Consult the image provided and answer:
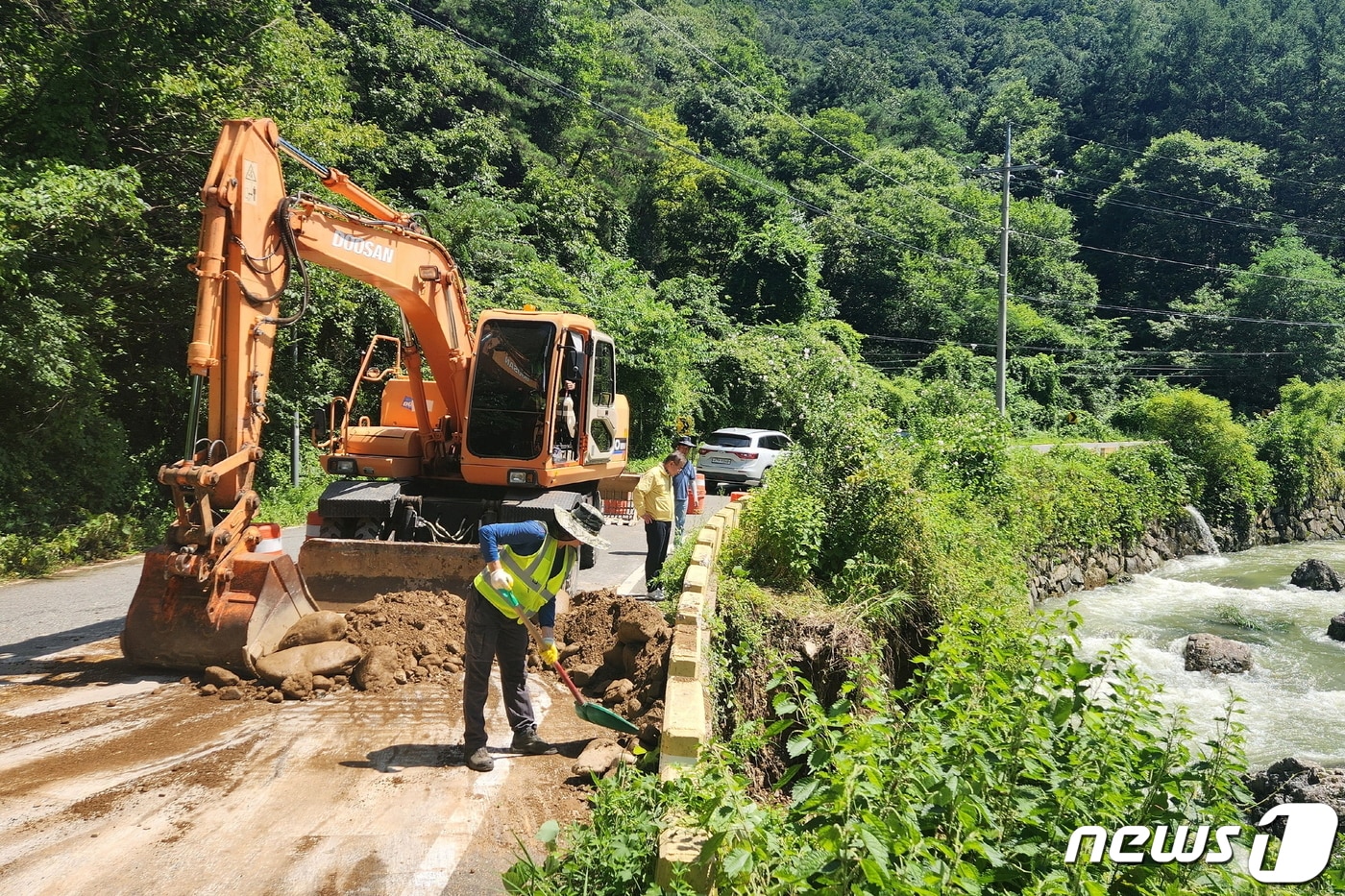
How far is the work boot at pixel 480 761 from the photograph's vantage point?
5.45m

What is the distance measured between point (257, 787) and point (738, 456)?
17766 millimetres

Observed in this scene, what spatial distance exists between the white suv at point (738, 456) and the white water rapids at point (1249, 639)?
767cm

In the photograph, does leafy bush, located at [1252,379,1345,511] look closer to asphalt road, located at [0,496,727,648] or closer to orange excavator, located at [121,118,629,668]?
asphalt road, located at [0,496,727,648]

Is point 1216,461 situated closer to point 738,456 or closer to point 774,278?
point 738,456

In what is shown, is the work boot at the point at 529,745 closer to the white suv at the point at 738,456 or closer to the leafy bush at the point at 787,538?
the leafy bush at the point at 787,538

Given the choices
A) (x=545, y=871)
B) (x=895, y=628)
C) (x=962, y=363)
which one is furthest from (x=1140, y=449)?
(x=545, y=871)

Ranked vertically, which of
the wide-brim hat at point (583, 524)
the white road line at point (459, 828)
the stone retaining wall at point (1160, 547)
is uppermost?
the wide-brim hat at point (583, 524)

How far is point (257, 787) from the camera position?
509cm

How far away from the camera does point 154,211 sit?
1429 centimetres

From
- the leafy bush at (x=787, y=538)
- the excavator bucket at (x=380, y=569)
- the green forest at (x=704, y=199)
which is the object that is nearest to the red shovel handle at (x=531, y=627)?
the excavator bucket at (x=380, y=569)

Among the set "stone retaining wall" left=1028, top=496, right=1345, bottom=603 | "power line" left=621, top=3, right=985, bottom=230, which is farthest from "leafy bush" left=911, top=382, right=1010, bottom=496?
"power line" left=621, top=3, right=985, bottom=230

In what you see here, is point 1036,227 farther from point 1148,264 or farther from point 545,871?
point 545,871

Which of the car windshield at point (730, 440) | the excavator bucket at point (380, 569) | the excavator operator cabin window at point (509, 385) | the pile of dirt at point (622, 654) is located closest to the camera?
the pile of dirt at point (622, 654)

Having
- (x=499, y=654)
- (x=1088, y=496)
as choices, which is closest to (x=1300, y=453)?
(x=1088, y=496)
